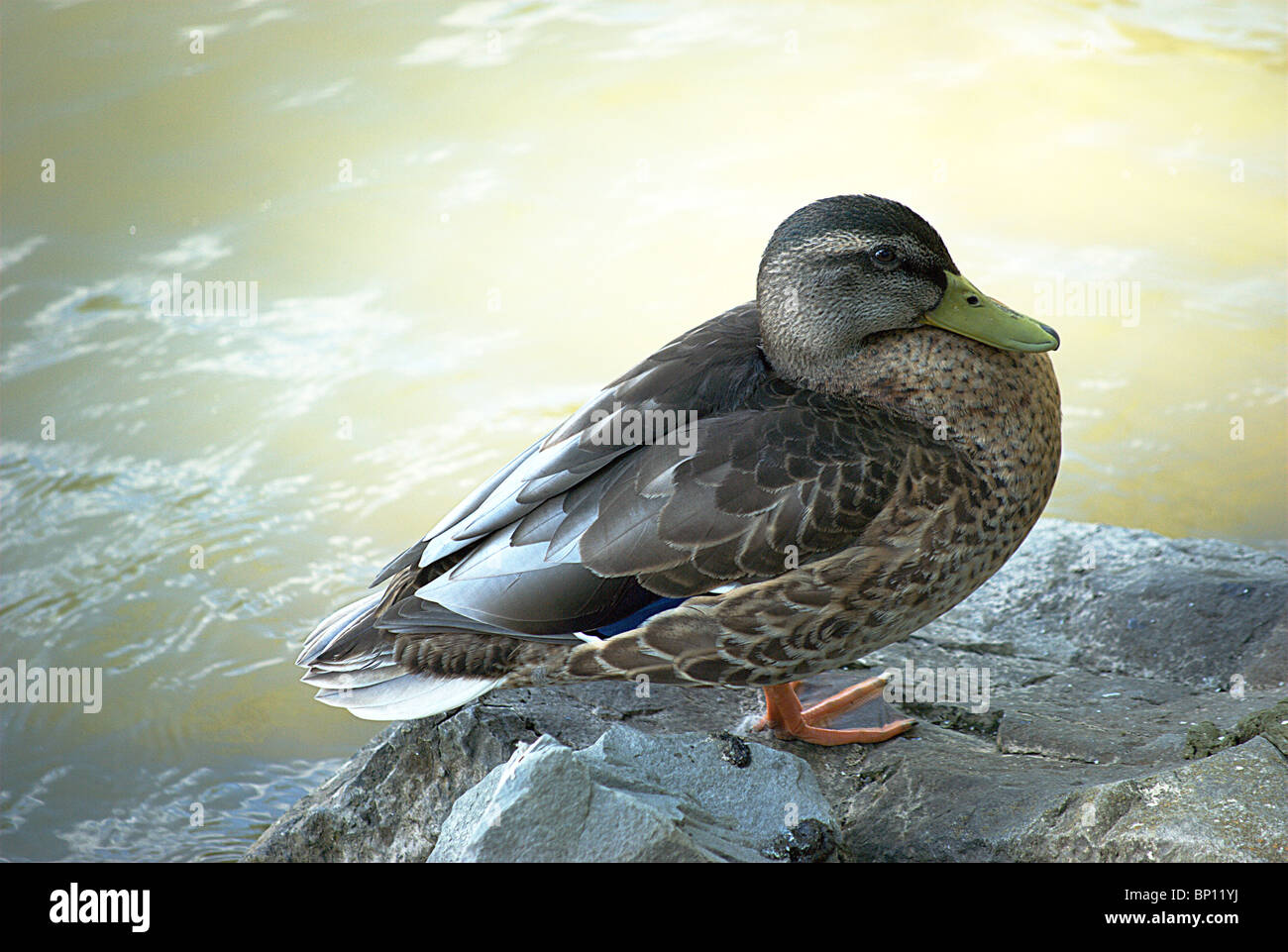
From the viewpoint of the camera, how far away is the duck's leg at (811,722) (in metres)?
3.90

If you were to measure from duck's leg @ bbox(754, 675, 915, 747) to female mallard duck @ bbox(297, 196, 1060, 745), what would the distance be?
0.29 meters

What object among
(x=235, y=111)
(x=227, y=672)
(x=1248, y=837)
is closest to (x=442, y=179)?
(x=235, y=111)

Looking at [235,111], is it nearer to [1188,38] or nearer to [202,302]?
[202,302]

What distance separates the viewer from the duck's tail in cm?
356

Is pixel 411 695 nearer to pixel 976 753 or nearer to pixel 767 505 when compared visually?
pixel 767 505

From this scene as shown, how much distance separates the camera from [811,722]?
402 cm

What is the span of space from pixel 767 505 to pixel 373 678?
119 cm

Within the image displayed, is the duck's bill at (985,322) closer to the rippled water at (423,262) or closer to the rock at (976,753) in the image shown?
the rock at (976,753)

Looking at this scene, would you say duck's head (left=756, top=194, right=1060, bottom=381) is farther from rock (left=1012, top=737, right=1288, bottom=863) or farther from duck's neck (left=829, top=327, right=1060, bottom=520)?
rock (left=1012, top=737, right=1288, bottom=863)

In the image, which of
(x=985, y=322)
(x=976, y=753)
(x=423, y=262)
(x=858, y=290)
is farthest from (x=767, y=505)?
(x=423, y=262)

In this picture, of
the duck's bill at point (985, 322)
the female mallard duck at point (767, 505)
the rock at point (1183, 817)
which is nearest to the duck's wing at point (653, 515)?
the female mallard duck at point (767, 505)

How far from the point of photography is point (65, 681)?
18.5 feet

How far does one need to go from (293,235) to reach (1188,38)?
714 cm

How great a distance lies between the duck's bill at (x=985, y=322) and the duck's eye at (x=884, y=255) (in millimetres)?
207
